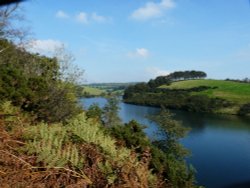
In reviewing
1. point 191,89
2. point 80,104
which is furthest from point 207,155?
point 191,89

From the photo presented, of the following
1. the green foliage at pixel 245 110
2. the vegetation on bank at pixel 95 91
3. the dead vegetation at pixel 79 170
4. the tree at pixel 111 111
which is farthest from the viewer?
the green foliage at pixel 245 110

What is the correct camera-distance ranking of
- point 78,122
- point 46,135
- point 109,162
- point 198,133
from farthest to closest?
point 198,133, point 78,122, point 46,135, point 109,162

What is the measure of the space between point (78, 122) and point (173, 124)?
1494 inches

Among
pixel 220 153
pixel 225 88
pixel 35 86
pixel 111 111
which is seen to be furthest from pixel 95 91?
pixel 35 86

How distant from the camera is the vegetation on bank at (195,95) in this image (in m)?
92.8

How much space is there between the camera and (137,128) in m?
18.1

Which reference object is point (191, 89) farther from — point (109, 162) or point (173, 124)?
point (109, 162)

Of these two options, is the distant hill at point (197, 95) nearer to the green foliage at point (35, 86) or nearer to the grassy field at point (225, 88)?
the grassy field at point (225, 88)

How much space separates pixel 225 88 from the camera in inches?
4131

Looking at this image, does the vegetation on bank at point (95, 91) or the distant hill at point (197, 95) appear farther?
the distant hill at point (197, 95)

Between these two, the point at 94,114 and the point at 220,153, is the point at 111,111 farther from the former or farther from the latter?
the point at 94,114

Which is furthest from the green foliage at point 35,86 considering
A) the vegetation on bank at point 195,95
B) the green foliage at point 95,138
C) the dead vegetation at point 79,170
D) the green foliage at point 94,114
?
the vegetation on bank at point 195,95

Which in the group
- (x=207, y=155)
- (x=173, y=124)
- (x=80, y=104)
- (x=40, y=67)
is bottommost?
(x=207, y=155)

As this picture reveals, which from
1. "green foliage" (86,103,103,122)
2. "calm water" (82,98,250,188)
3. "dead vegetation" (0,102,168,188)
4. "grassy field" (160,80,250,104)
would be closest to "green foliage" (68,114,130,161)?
"dead vegetation" (0,102,168,188)
